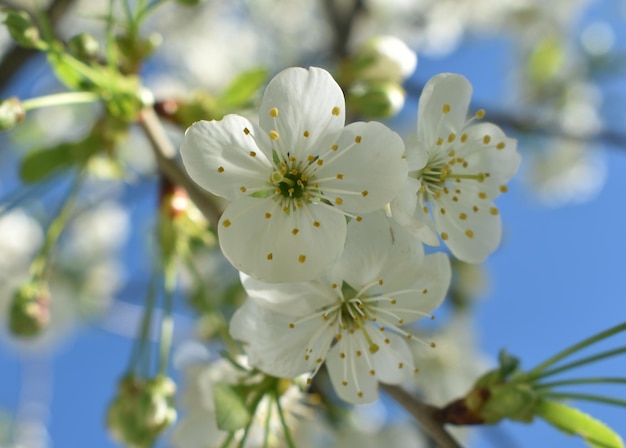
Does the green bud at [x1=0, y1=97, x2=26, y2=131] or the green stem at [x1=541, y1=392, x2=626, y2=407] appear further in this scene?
the green bud at [x1=0, y1=97, x2=26, y2=131]

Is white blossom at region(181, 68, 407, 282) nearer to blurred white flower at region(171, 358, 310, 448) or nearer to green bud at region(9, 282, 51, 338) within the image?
blurred white flower at region(171, 358, 310, 448)

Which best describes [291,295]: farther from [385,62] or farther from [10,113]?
[385,62]

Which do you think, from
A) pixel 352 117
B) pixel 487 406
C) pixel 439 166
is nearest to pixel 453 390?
pixel 352 117

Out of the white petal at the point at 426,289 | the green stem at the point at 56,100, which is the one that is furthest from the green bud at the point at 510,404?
the green stem at the point at 56,100

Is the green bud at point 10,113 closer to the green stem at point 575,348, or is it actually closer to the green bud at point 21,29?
the green bud at point 21,29

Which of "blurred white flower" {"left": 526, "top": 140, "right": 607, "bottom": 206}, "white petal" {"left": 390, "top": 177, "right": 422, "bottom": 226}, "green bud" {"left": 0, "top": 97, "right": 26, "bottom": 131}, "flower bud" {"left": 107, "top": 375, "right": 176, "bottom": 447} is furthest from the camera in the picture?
"blurred white flower" {"left": 526, "top": 140, "right": 607, "bottom": 206}

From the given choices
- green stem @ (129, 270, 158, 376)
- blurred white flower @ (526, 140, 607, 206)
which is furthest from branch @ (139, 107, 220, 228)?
blurred white flower @ (526, 140, 607, 206)
